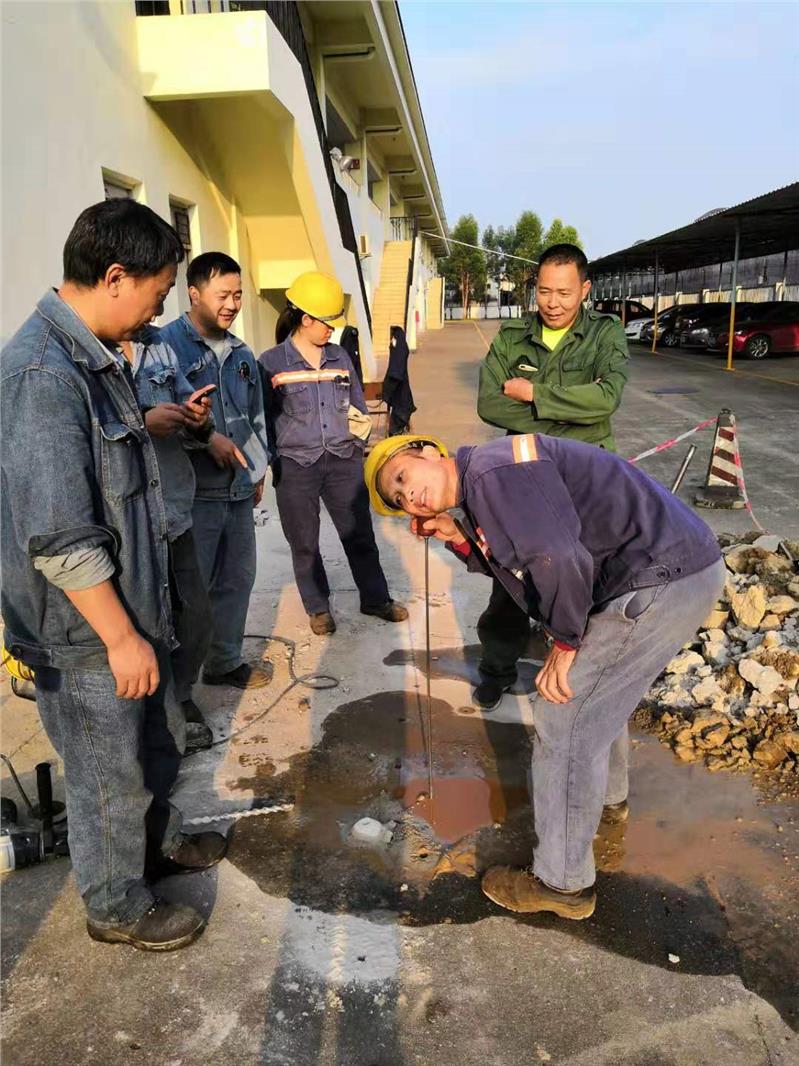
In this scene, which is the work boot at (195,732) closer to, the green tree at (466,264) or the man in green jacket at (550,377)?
the man in green jacket at (550,377)

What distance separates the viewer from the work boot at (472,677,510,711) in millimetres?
3691

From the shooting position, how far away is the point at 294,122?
7.55m

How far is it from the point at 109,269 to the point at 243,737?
2248mm

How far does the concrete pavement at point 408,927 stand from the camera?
6.62 ft

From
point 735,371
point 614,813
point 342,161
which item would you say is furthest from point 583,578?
point 735,371

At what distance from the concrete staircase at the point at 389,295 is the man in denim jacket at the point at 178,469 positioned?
1458 cm

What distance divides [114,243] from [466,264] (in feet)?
194

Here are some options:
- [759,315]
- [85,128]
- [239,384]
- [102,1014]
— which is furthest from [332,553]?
[759,315]

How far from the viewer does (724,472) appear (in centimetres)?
740

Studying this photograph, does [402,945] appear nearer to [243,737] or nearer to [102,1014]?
[102,1014]

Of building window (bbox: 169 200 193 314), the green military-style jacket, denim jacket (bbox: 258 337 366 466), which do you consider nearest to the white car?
building window (bbox: 169 200 193 314)

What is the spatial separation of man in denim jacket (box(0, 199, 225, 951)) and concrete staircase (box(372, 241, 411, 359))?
15684 millimetres

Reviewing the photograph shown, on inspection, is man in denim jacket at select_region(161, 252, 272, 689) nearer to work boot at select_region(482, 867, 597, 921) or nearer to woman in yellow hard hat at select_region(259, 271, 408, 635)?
woman in yellow hard hat at select_region(259, 271, 408, 635)

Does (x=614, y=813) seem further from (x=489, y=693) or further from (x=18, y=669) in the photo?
(x=18, y=669)
